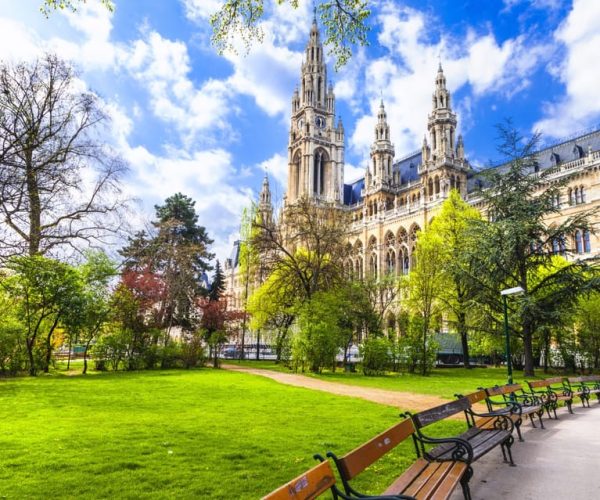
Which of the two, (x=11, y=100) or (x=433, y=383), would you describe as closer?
(x=11, y=100)

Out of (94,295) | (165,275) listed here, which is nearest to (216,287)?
(165,275)

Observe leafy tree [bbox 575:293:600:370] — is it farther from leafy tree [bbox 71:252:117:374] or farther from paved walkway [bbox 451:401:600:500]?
leafy tree [bbox 71:252:117:374]

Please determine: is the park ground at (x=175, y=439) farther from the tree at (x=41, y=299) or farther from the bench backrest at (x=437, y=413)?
the tree at (x=41, y=299)

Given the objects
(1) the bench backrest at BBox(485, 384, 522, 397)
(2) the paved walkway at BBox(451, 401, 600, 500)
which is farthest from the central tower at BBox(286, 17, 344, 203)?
(2) the paved walkway at BBox(451, 401, 600, 500)

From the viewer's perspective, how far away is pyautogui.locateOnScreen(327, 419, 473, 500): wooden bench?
3480mm

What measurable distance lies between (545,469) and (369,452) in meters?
3.94

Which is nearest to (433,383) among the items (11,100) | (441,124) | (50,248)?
(50,248)

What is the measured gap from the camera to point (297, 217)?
2923 cm

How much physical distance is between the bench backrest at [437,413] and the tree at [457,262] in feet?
58.9

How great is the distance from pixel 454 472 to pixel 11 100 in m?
18.7

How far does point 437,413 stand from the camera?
5.85 m

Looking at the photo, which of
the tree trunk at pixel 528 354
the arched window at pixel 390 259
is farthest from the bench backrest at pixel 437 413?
the arched window at pixel 390 259

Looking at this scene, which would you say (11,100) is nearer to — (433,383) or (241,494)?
(241,494)

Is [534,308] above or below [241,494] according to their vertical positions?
above
